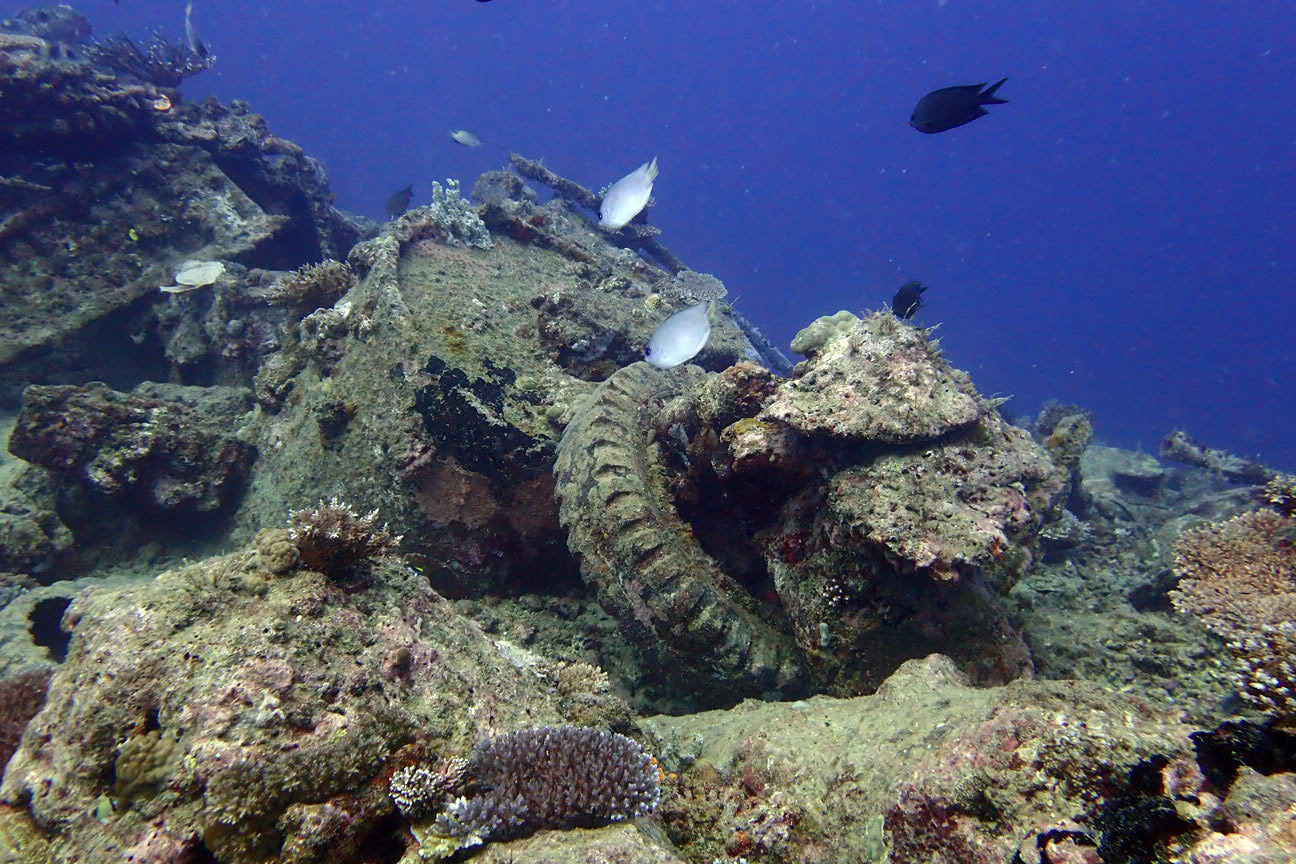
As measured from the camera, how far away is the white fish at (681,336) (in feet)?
16.0

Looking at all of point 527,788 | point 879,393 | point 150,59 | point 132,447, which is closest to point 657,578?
point 527,788

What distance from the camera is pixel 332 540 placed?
308cm

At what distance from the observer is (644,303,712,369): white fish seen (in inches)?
192

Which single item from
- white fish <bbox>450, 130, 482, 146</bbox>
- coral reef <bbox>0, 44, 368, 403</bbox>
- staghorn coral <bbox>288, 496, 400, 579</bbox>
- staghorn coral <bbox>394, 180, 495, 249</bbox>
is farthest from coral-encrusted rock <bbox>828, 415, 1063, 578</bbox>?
white fish <bbox>450, 130, 482, 146</bbox>

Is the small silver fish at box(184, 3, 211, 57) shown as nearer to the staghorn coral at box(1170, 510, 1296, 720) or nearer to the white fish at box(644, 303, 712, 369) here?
the white fish at box(644, 303, 712, 369)

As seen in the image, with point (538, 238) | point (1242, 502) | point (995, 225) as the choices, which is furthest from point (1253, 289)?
point (538, 238)

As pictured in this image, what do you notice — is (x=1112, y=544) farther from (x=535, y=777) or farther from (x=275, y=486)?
(x=275, y=486)

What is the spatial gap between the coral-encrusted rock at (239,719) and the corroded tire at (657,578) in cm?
147

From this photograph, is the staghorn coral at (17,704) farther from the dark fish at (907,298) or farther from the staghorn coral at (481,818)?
the dark fish at (907,298)

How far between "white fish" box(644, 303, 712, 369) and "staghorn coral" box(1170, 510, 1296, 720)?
3734mm

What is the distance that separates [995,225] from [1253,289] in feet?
141

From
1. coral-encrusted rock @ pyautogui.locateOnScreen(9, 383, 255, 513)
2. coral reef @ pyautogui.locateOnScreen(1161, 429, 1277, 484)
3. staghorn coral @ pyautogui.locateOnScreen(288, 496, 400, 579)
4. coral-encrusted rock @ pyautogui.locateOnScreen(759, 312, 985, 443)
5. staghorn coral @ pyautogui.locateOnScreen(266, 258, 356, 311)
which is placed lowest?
staghorn coral @ pyautogui.locateOnScreen(288, 496, 400, 579)

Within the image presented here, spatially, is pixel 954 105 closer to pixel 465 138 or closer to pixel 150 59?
pixel 465 138

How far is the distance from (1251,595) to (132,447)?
1063cm
